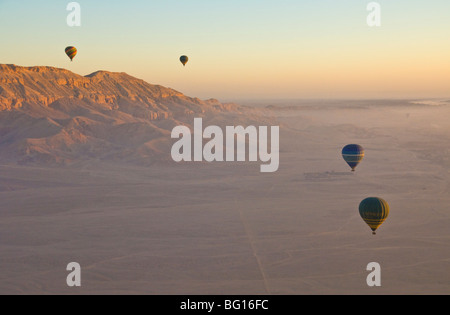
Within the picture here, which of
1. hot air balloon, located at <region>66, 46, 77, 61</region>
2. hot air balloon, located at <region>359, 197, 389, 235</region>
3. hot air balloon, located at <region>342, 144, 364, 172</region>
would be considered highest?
hot air balloon, located at <region>66, 46, 77, 61</region>

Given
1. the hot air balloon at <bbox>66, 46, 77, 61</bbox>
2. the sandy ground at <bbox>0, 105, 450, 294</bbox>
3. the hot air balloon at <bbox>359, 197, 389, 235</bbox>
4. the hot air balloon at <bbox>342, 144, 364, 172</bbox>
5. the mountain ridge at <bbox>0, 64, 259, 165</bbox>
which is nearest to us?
the sandy ground at <bbox>0, 105, 450, 294</bbox>

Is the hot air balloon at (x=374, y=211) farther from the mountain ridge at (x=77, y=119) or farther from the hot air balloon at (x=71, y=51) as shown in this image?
the mountain ridge at (x=77, y=119)

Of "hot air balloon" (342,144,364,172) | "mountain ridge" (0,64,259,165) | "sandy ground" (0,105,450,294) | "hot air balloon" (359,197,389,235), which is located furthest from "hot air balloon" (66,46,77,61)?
"hot air balloon" (359,197,389,235)

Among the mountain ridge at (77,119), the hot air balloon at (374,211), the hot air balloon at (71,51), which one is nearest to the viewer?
the hot air balloon at (374,211)

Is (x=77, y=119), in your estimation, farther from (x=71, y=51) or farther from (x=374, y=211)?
(x=374, y=211)

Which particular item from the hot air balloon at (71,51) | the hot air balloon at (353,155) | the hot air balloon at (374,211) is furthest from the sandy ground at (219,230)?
the hot air balloon at (71,51)

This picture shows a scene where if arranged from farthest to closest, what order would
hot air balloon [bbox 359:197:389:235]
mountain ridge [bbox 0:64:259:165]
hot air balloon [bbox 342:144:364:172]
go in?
mountain ridge [bbox 0:64:259:165]
hot air balloon [bbox 342:144:364:172]
hot air balloon [bbox 359:197:389:235]

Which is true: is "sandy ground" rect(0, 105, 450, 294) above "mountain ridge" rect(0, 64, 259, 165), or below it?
below

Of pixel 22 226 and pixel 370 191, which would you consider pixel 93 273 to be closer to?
pixel 22 226

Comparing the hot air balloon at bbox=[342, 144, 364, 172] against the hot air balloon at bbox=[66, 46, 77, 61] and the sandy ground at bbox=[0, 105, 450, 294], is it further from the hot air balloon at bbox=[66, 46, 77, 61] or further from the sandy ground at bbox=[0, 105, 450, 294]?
the hot air balloon at bbox=[66, 46, 77, 61]
